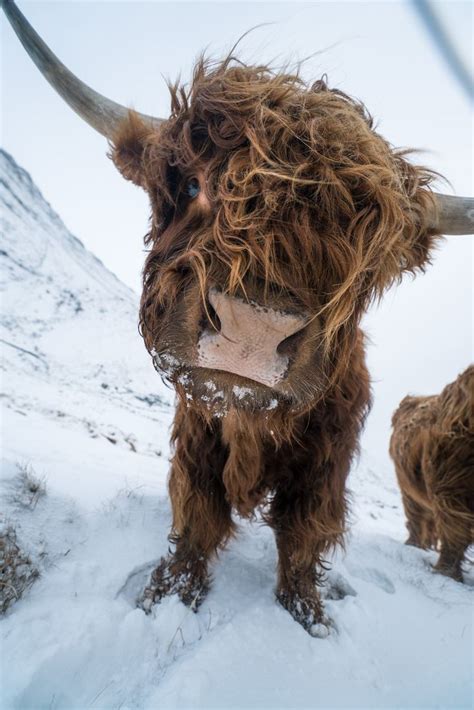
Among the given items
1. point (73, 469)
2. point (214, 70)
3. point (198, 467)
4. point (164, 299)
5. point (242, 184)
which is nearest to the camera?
point (242, 184)

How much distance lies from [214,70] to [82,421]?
189 inches

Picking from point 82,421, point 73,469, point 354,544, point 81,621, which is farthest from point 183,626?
point 82,421

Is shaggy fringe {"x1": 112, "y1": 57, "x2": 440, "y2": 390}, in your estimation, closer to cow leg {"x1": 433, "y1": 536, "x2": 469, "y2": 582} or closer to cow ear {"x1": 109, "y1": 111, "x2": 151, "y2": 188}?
cow ear {"x1": 109, "y1": 111, "x2": 151, "y2": 188}

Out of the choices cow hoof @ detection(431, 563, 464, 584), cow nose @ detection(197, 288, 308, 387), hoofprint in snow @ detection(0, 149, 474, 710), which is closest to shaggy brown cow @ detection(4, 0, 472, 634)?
cow nose @ detection(197, 288, 308, 387)

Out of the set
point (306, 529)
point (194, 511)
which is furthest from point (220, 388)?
point (306, 529)

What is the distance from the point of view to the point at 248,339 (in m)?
1.09

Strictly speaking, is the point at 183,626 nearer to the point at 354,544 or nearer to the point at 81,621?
the point at 81,621

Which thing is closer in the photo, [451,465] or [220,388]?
[220,388]

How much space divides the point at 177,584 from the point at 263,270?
1759 millimetres

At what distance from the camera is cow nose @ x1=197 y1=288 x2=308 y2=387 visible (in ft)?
3.51

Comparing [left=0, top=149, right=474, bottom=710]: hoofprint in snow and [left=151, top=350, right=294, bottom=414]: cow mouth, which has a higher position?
[left=151, top=350, right=294, bottom=414]: cow mouth

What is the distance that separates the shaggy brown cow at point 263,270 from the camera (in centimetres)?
115

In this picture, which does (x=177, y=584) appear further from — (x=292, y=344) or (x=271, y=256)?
(x=271, y=256)

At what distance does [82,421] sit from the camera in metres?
5.23
